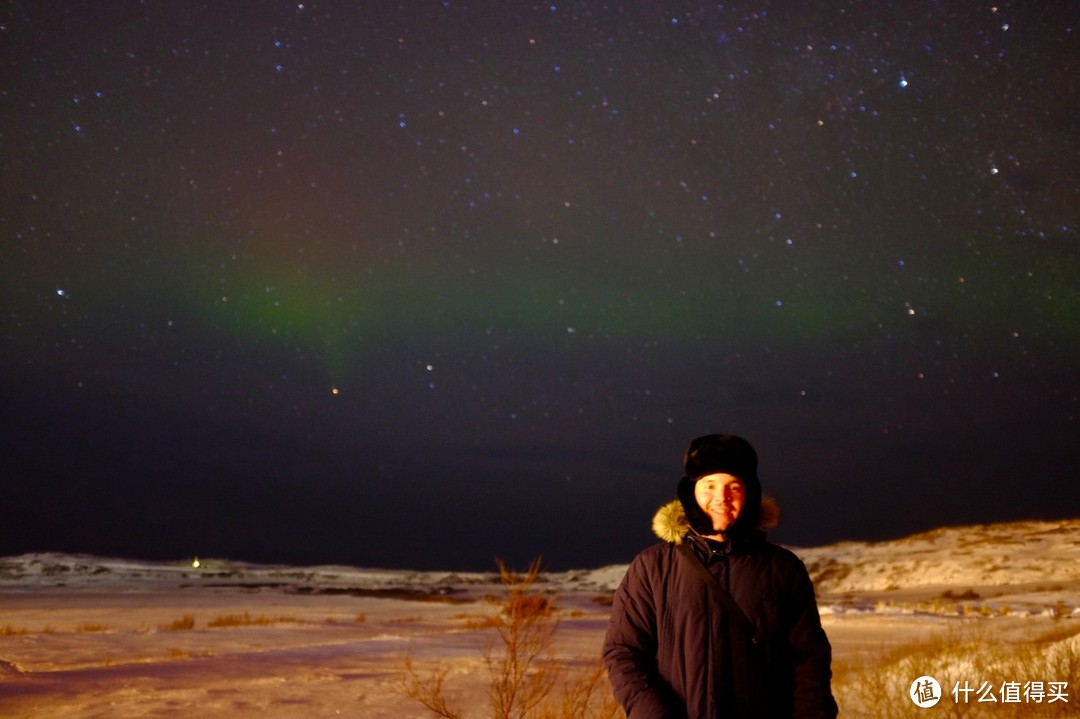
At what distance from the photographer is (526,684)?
367 inches

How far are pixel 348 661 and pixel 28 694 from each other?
5.00 metres

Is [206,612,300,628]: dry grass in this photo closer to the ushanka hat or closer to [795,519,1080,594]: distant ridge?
the ushanka hat

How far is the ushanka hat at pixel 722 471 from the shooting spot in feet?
10.6

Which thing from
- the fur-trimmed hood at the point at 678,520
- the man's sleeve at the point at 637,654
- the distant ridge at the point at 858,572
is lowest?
the distant ridge at the point at 858,572

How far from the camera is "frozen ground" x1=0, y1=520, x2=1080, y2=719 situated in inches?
397

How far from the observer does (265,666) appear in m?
13.0

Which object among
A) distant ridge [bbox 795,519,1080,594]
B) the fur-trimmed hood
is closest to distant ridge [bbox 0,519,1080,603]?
distant ridge [bbox 795,519,1080,594]

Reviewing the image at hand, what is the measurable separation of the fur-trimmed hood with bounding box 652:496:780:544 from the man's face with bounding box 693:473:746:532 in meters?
0.09

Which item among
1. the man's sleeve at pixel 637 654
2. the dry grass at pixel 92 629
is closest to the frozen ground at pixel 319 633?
the dry grass at pixel 92 629

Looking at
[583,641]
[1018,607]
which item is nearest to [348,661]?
[583,641]

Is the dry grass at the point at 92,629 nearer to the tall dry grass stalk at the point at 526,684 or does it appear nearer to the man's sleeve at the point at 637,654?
the tall dry grass stalk at the point at 526,684

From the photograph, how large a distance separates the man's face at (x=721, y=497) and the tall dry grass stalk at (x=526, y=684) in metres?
3.31

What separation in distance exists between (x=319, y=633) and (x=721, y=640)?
19.0m

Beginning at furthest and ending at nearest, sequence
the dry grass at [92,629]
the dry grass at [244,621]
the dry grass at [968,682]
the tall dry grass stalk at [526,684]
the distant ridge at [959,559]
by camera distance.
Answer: the distant ridge at [959,559] → the dry grass at [244,621] → the dry grass at [92,629] → the dry grass at [968,682] → the tall dry grass stalk at [526,684]
